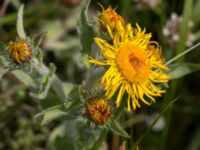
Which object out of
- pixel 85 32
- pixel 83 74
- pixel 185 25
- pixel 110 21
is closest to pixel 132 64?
pixel 110 21

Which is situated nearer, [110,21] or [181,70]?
[110,21]

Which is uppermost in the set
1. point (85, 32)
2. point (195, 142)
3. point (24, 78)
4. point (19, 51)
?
point (85, 32)

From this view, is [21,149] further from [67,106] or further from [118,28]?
[118,28]

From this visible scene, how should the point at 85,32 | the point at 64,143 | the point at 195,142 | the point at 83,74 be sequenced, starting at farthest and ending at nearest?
the point at 83,74, the point at 195,142, the point at 64,143, the point at 85,32

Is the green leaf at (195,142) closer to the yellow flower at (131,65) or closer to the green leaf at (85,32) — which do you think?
the yellow flower at (131,65)

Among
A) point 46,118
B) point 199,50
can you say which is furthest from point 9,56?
point 199,50

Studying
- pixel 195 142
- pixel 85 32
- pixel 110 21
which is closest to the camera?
pixel 110 21

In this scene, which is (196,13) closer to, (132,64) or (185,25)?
(185,25)

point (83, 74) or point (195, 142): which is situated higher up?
point (83, 74)
